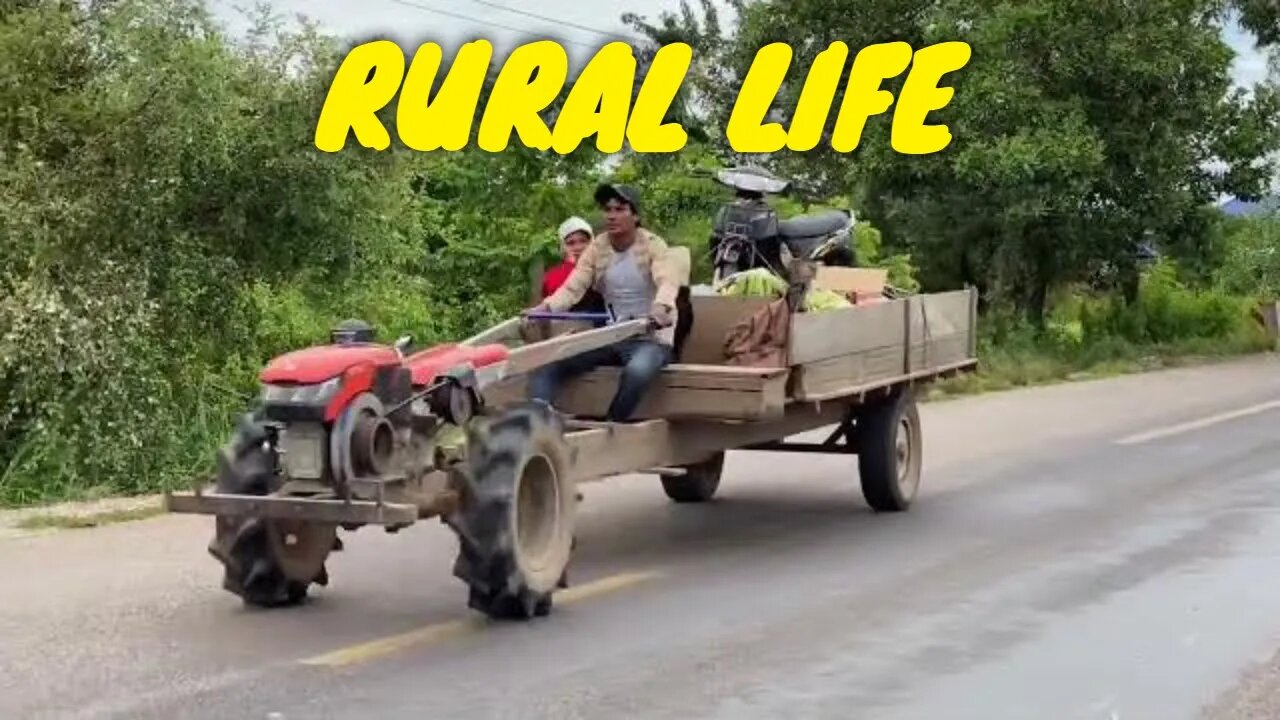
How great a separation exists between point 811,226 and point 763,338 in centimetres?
203

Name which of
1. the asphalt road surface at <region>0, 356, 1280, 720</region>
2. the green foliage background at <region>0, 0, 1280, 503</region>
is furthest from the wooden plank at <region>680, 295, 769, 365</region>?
the green foliage background at <region>0, 0, 1280, 503</region>

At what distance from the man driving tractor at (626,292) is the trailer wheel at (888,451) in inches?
77.0

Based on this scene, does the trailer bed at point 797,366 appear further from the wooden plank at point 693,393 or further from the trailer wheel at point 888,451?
the trailer wheel at point 888,451

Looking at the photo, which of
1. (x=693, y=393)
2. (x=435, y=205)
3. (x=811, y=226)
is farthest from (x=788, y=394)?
(x=435, y=205)

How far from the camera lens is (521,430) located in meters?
8.13

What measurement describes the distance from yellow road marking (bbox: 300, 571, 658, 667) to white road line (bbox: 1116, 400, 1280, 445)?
27.7 ft

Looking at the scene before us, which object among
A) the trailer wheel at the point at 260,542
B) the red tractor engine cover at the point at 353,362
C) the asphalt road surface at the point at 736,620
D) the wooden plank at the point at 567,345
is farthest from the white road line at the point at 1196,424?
the trailer wheel at the point at 260,542

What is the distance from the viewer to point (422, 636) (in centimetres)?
811

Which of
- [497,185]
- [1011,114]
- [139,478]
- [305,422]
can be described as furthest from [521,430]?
[1011,114]

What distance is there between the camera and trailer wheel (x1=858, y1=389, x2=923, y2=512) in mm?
11688

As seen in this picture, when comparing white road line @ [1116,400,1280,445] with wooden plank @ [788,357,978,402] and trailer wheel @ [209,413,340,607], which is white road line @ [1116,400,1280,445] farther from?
trailer wheel @ [209,413,340,607]

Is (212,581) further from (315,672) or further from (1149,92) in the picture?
(1149,92)

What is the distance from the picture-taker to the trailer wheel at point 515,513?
794cm

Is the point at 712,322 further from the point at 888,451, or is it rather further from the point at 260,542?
the point at 260,542
